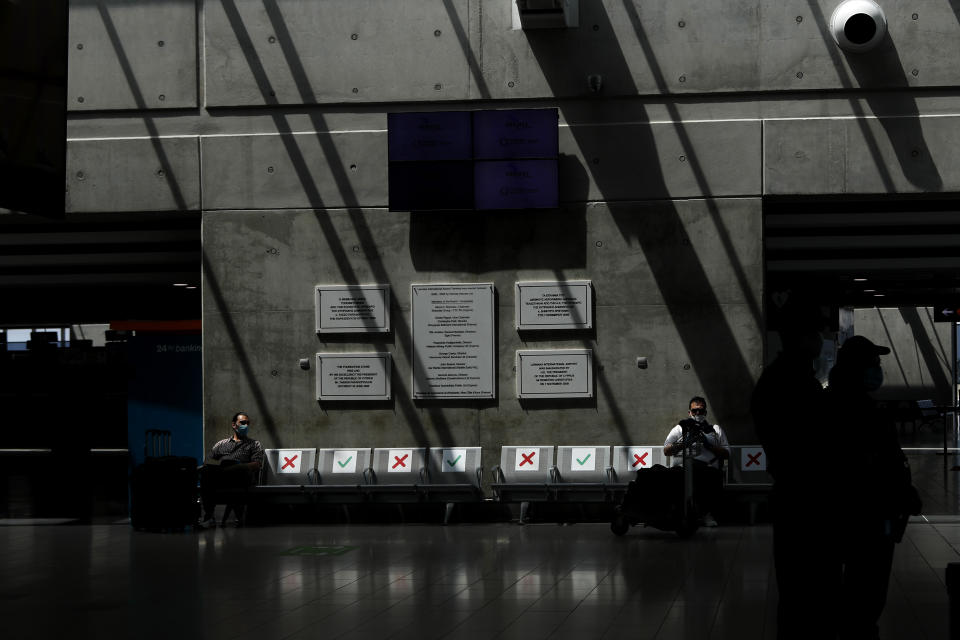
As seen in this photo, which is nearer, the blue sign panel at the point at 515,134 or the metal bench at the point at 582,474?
the metal bench at the point at 582,474

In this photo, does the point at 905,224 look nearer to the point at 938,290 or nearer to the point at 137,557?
the point at 137,557

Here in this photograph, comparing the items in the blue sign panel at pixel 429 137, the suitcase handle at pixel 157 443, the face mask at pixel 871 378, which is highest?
the blue sign panel at pixel 429 137

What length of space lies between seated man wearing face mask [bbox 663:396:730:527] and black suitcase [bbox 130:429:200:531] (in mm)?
5863

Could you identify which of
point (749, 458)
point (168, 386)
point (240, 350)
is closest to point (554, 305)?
point (749, 458)

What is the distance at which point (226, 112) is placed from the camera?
1639 cm

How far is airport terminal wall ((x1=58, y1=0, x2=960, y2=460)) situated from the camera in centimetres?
1555

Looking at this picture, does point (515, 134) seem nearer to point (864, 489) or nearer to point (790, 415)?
point (864, 489)

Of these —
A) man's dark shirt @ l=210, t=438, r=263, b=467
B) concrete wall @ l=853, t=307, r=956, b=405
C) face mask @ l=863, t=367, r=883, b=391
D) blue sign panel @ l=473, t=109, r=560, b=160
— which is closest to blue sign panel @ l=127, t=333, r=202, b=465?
man's dark shirt @ l=210, t=438, r=263, b=467

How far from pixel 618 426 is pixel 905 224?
514cm

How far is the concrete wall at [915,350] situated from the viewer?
41312 millimetres

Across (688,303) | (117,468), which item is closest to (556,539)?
(688,303)

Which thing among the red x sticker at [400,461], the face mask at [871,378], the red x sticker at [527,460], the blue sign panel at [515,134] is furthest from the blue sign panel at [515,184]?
the face mask at [871,378]

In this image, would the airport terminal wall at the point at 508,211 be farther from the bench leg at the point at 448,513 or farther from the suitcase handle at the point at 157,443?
the suitcase handle at the point at 157,443

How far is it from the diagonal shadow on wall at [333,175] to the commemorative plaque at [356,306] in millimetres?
140
